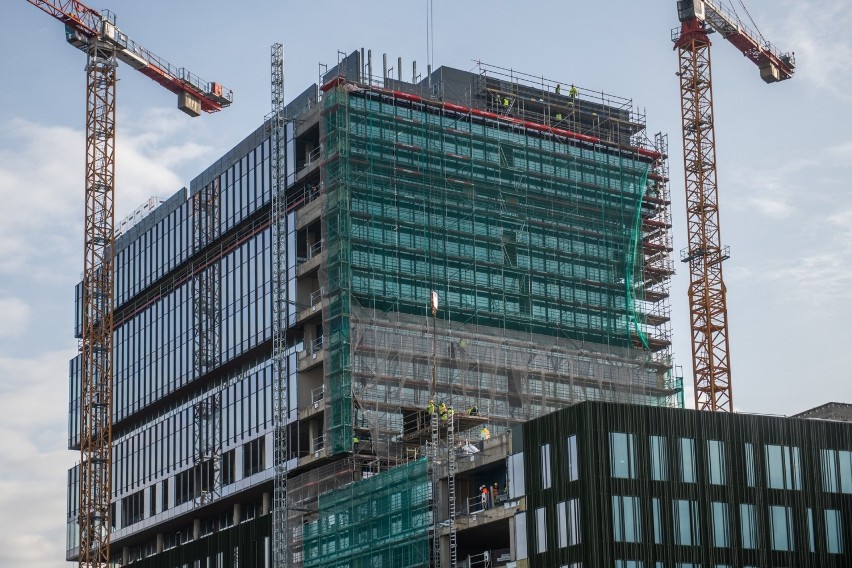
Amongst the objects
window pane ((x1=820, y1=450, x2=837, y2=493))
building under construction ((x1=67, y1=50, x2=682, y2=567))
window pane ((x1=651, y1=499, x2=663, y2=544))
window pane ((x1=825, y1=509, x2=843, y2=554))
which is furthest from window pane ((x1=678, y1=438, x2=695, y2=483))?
building under construction ((x1=67, y1=50, x2=682, y2=567))

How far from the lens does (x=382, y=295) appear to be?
133m

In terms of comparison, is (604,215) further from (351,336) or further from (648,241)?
(351,336)

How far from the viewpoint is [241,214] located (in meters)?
145

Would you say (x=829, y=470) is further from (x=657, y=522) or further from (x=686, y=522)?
(x=657, y=522)

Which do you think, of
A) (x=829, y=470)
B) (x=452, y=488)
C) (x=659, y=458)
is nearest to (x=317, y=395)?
(x=452, y=488)

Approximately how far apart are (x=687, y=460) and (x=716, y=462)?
188 cm

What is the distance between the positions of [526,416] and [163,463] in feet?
129

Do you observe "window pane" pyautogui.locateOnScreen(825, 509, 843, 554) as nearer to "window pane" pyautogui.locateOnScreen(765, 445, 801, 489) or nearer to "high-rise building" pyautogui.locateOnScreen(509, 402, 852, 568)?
"high-rise building" pyautogui.locateOnScreen(509, 402, 852, 568)

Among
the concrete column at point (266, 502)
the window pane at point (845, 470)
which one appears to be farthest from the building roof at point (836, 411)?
the concrete column at point (266, 502)

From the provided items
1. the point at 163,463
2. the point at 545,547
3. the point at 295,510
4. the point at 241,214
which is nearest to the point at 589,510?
the point at 545,547

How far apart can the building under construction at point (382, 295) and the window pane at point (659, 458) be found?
23653 mm

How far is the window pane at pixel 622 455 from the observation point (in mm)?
93375

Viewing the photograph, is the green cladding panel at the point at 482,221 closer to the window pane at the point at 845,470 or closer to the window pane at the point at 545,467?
the window pane at the point at 545,467

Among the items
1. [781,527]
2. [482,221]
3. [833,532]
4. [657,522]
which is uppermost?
[482,221]
